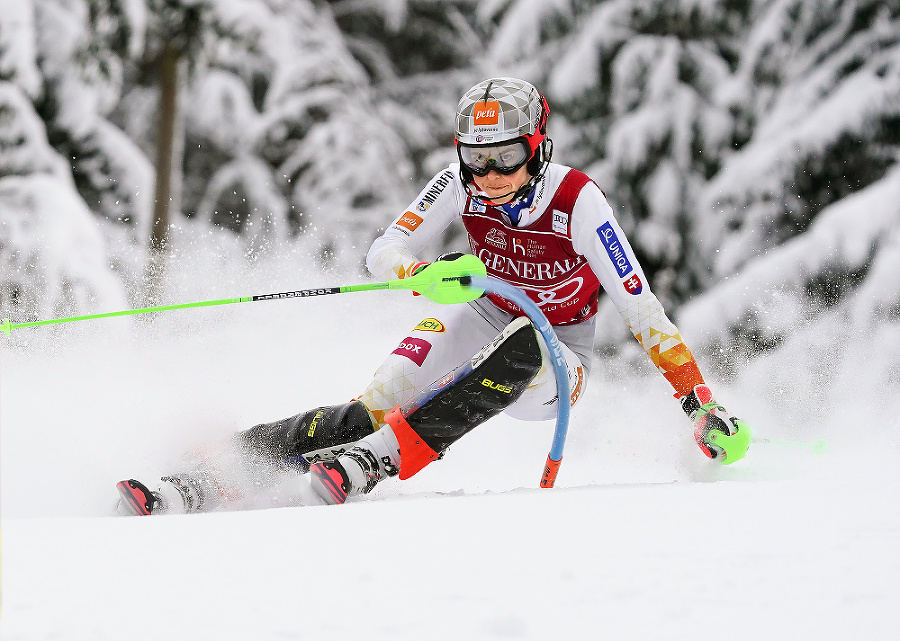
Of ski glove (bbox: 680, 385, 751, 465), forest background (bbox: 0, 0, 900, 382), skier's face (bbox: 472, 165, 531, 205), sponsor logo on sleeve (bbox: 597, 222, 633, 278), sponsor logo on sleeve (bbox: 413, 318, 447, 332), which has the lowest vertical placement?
forest background (bbox: 0, 0, 900, 382)

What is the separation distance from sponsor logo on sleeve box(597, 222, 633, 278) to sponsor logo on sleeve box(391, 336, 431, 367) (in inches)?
32.5

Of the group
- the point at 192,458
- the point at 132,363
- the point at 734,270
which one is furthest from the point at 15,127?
the point at 734,270

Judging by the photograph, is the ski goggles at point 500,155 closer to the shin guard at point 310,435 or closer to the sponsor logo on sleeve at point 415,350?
the sponsor logo on sleeve at point 415,350

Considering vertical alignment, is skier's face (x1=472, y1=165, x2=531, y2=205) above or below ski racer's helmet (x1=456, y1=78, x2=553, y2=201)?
below

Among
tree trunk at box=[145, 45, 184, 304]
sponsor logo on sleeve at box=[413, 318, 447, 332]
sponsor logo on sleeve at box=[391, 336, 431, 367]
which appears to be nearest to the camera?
sponsor logo on sleeve at box=[391, 336, 431, 367]

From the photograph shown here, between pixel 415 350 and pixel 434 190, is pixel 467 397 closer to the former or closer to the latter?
pixel 415 350

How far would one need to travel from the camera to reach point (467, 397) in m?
3.23

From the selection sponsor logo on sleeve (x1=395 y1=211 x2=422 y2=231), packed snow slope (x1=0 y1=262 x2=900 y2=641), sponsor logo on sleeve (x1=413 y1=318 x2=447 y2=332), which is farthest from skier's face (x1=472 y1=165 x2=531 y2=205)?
packed snow slope (x1=0 y1=262 x2=900 y2=641)

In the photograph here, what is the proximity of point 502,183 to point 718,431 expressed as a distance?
121 cm

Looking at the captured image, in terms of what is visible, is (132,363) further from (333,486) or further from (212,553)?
(212,553)

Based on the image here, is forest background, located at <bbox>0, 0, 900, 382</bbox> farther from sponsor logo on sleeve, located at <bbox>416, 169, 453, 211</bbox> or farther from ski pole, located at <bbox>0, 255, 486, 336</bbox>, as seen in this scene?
ski pole, located at <bbox>0, 255, 486, 336</bbox>

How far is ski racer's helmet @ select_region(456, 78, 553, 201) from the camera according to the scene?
132 inches

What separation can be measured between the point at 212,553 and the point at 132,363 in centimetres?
309

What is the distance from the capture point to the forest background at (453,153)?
6617 millimetres
